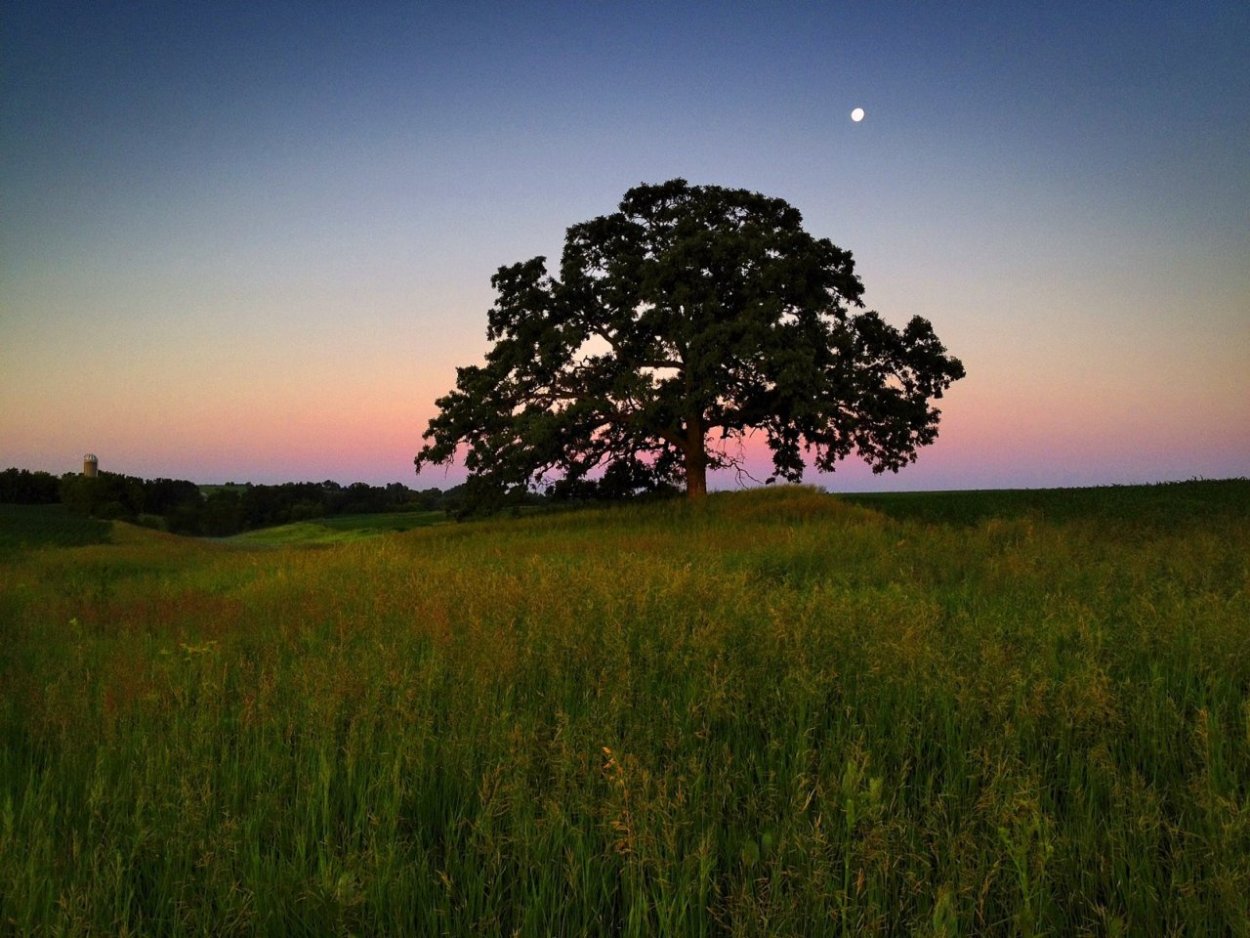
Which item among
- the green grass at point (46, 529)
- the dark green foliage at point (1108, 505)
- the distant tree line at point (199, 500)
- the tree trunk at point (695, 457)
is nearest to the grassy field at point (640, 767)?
the dark green foliage at point (1108, 505)

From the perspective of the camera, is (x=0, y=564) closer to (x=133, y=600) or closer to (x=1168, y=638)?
(x=133, y=600)

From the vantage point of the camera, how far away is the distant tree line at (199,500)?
6287 centimetres

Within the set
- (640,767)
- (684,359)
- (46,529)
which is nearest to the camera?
(640,767)

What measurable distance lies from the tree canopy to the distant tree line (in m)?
38.1

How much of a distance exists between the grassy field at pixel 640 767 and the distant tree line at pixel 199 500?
5599cm

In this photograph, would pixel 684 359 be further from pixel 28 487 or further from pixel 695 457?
pixel 28 487

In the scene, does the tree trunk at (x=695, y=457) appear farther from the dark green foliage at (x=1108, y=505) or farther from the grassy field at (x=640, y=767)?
the grassy field at (x=640, y=767)

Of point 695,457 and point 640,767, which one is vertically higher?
point 695,457

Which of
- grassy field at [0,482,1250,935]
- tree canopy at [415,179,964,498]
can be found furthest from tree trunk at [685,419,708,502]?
grassy field at [0,482,1250,935]

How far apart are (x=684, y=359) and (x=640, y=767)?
20.7 metres

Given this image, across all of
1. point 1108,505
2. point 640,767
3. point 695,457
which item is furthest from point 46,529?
point 1108,505

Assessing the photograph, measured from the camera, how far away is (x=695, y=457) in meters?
24.3

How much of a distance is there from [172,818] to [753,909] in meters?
2.50

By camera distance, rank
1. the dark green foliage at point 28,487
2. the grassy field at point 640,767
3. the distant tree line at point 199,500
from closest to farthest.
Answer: the grassy field at point 640,767 < the distant tree line at point 199,500 < the dark green foliage at point 28,487
